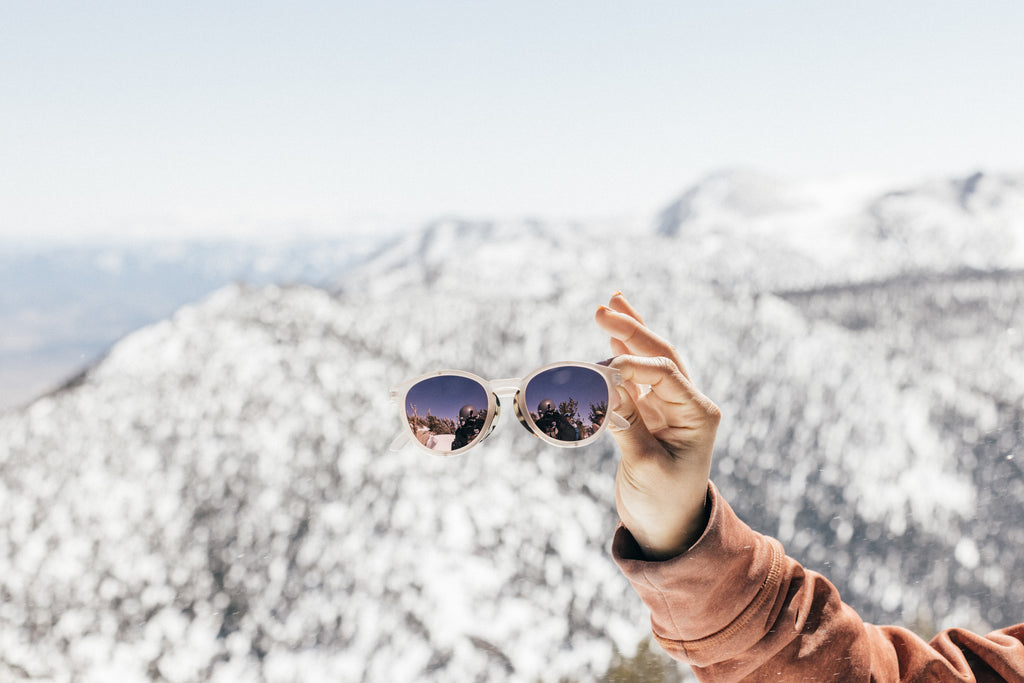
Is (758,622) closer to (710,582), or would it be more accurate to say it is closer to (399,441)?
(710,582)

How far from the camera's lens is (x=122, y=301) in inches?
6801

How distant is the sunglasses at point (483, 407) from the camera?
1404mm

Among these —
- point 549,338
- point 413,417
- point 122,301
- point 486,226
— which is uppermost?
point 486,226

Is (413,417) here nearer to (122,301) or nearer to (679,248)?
(679,248)

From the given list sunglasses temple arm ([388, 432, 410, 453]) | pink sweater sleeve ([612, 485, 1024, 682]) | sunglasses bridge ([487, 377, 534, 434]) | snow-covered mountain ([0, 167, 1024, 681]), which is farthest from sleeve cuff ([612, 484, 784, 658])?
snow-covered mountain ([0, 167, 1024, 681])

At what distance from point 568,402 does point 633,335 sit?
23cm

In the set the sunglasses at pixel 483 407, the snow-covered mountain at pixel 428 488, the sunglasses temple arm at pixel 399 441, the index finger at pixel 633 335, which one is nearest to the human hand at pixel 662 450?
the index finger at pixel 633 335

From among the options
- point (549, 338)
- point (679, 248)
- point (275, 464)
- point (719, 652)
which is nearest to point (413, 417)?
point (719, 652)

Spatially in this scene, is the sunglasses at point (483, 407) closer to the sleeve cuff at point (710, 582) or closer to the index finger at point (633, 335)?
the index finger at point (633, 335)

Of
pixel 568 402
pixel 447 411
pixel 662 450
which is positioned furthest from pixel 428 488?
pixel 662 450

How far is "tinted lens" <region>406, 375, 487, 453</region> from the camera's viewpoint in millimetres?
1542

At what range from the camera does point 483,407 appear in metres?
1.57

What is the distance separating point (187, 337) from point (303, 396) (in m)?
1.52

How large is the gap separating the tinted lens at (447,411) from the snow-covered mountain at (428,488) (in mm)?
1914
